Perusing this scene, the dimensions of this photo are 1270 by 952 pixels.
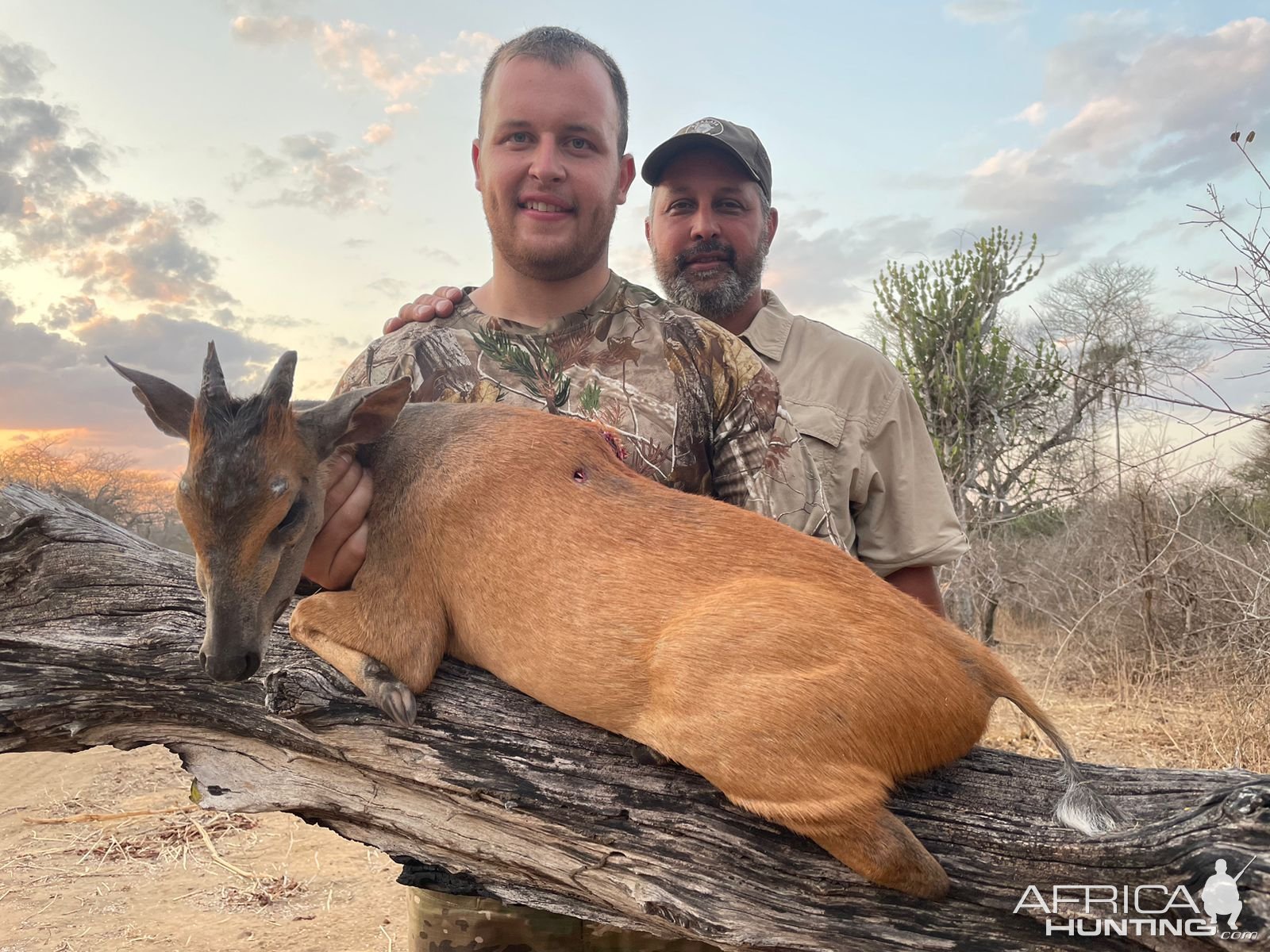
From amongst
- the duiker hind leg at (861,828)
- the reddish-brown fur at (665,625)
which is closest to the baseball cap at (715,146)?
the reddish-brown fur at (665,625)

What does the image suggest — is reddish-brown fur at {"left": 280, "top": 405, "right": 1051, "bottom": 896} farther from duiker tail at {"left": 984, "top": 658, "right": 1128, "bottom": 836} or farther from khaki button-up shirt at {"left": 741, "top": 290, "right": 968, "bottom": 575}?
khaki button-up shirt at {"left": 741, "top": 290, "right": 968, "bottom": 575}

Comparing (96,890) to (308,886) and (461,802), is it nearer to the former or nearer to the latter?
(308,886)

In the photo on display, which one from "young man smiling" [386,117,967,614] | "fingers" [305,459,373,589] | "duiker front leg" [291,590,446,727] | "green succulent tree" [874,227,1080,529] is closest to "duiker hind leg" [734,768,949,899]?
"duiker front leg" [291,590,446,727]

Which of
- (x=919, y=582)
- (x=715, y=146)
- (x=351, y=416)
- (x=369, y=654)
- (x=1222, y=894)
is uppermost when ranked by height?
(x=715, y=146)

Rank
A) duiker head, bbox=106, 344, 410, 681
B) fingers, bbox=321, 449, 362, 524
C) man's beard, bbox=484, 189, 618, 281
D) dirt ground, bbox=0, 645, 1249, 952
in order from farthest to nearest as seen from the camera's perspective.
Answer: dirt ground, bbox=0, 645, 1249, 952, man's beard, bbox=484, 189, 618, 281, fingers, bbox=321, 449, 362, 524, duiker head, bbox=106, 344, 410, 681

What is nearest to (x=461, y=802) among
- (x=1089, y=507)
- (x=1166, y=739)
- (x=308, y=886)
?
(x=308, y=886)

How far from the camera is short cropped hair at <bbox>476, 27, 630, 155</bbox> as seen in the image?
4730 millimetres

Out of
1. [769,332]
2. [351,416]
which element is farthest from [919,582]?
[351,416]

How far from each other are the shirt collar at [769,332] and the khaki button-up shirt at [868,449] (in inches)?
0.4

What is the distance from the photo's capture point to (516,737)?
11.8 feet

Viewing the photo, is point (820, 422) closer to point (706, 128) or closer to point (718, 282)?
point (718, 282)

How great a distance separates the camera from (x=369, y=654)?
3.53 meters

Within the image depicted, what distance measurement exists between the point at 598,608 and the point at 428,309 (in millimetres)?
2837

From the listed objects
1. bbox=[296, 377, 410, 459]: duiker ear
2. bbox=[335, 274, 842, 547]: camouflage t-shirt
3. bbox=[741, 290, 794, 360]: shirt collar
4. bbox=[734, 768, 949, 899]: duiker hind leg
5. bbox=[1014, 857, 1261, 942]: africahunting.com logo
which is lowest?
bbox=[1014, 857, 1261, 942]: africahunting.com logo
